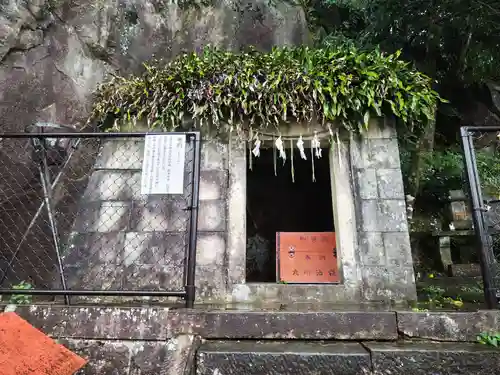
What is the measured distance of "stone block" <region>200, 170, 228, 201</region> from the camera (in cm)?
456

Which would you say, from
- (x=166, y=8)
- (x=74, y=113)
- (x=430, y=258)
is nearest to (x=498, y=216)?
(x=430, y=258)

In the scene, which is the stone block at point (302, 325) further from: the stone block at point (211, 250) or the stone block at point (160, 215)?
the stone block at point (160, 215)

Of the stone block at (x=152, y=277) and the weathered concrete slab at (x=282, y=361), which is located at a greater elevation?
the stone block at (x=152, y=277)

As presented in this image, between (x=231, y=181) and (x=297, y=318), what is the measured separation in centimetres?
223

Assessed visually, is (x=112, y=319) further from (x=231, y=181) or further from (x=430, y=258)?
(x=430, y=258)

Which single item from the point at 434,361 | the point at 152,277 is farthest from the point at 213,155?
the point at 434,361

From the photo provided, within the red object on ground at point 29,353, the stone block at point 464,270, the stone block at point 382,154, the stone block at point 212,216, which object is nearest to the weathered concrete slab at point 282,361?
the red object on ground at point 29,353

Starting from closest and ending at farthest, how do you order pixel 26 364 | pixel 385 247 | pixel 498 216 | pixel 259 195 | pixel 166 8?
pixel 26 364 < pixel 498 216 < pixel 385 247 < pixel 166 8 < pixel 259 195

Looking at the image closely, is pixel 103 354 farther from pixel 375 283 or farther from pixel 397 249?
pixel 397 249

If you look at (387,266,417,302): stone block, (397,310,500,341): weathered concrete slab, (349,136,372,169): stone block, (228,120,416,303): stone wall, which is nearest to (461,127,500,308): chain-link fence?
(397,310,500,341): weathered concrete slab

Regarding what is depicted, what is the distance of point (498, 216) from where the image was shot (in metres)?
3.43

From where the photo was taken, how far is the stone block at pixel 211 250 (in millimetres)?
4328

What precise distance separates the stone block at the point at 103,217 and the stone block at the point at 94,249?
8 cm

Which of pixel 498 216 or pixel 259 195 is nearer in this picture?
pixel 498 216
